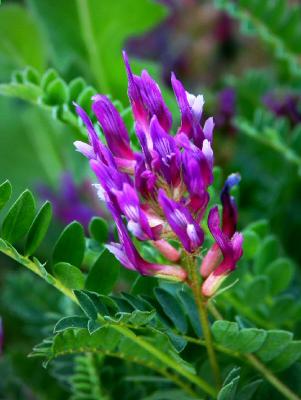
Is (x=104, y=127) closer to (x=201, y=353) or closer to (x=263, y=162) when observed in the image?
(x=201, y=353)

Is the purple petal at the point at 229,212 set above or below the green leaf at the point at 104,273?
above

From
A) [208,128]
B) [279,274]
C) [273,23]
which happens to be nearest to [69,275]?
[208,128]

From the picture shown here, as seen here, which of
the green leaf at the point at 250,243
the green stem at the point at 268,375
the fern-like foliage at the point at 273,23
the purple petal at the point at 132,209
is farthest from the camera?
the fern-like foliage at the point at 273,23

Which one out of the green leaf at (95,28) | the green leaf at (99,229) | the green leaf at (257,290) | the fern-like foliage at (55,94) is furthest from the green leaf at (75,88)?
the green leaf at (95,28)

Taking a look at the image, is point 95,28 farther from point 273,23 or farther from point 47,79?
point 47,79

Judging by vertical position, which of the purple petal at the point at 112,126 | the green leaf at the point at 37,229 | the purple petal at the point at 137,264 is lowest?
the purple petal at the point at 137,264

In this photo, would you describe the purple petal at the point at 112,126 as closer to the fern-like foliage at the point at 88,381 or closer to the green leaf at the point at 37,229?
the green leaf at the point at 37,229

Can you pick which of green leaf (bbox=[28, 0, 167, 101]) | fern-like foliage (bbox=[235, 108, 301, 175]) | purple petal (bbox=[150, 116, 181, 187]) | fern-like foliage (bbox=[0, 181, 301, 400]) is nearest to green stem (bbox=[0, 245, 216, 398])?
fern-like foliage (bbox=[0, 181, 301, 400])
